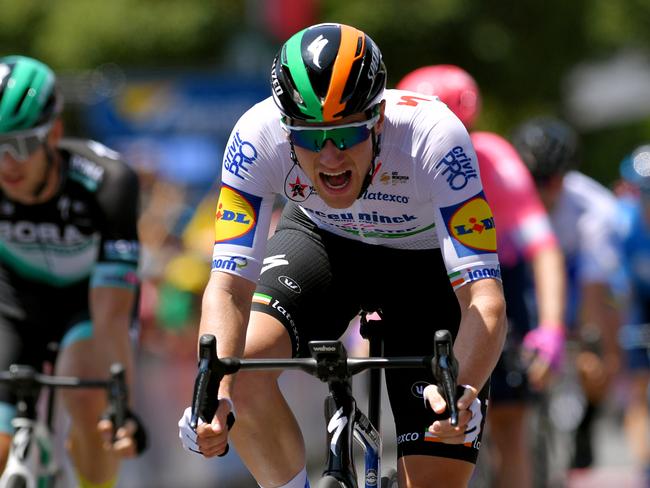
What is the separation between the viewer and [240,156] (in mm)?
5078

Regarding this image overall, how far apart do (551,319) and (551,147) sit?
252cm

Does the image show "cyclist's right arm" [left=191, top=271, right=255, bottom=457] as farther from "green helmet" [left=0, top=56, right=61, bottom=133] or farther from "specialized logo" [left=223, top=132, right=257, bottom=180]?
"green helmet" [left=0, top=56, right=61, bottom=133]

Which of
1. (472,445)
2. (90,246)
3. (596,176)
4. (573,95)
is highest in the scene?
(573,95)

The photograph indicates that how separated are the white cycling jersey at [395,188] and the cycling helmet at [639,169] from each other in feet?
19.2

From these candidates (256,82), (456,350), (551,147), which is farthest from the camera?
(256,82)

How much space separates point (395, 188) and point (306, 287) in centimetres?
52

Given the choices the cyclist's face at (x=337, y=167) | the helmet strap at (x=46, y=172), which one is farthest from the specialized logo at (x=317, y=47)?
the helmet strap at (x=46, y=172)

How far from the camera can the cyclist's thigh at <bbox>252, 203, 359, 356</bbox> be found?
5238 mm

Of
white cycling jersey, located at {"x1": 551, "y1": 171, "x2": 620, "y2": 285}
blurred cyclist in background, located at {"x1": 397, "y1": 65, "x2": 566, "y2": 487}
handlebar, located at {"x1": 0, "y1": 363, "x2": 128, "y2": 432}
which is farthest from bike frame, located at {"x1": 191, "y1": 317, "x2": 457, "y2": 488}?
white cycling jersey, located at {"x1": 551, "y1": 171, "x2": 620, "y2": 285}

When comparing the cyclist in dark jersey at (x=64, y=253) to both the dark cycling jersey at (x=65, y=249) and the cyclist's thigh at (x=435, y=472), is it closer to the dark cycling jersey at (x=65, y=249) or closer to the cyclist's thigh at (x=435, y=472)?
the dark cycling jersey at (x=65, y=249)

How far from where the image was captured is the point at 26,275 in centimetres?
707

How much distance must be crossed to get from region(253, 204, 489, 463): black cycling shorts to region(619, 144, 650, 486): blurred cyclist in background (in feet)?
18.8

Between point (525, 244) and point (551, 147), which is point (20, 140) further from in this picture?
point (551, 147)

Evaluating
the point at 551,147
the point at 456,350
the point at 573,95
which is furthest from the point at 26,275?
the point at 573,95
